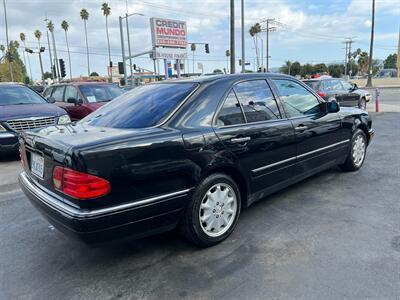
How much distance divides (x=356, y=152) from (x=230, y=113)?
2.98 meters

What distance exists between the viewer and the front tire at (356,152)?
5.12m

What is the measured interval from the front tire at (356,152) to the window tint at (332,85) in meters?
7.62

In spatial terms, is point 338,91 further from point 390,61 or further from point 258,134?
point 390,61

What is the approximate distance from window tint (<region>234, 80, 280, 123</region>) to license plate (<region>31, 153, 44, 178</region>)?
2005mm

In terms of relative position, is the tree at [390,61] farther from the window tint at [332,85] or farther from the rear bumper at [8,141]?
the rear bumper at [8,141]

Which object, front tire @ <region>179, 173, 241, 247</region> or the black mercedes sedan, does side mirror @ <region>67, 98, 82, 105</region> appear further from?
front tire @ <region>179, 173, 241, 247</region>

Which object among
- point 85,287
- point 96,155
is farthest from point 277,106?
point 85,287

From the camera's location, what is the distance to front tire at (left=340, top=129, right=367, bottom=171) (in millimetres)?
5121

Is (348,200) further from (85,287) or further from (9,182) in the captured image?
(9,182)

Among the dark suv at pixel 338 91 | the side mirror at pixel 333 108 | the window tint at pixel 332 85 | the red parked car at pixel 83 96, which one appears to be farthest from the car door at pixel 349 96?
the side mirror at pixel 333 108

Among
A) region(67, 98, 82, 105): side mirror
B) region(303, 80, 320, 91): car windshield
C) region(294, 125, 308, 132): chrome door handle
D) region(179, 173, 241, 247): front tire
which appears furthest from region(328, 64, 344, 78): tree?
region(179, 173, 241, 247): front tire

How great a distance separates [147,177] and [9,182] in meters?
4.21

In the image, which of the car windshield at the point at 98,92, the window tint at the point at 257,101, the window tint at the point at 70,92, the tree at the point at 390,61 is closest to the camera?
the window tint at the point at 257,101

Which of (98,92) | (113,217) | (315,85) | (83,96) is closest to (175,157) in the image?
(113,217)
